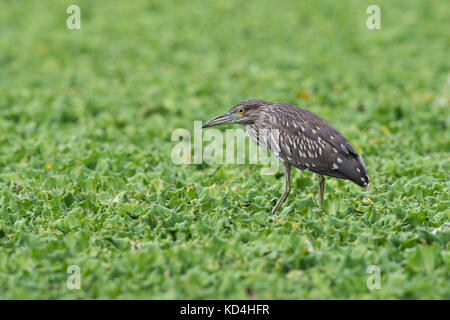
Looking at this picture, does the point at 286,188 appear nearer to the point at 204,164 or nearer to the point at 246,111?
the point at 246,111

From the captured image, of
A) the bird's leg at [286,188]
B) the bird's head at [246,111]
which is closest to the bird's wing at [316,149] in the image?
the bird's leg at [286,188]

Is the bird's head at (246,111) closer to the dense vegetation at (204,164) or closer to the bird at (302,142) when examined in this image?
the bird at (302,142)

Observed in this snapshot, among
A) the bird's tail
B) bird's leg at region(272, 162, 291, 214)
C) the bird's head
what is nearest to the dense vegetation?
bird's leg at region(272, 162, 291, 214)

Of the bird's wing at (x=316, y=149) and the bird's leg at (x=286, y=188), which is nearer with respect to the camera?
the bird's wing at (x=316, y=149)

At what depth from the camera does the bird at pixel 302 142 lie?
6.51m

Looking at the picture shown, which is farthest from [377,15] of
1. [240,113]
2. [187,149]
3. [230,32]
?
[240,113]

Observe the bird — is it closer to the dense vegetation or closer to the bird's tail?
the bird's tail

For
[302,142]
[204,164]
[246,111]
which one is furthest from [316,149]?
[204,164]

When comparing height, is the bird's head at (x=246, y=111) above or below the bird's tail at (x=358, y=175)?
above

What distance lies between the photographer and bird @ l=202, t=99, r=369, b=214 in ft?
21.4

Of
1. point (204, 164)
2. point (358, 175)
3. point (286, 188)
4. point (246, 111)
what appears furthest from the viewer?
point (204, 164)

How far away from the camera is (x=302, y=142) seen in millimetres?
6586

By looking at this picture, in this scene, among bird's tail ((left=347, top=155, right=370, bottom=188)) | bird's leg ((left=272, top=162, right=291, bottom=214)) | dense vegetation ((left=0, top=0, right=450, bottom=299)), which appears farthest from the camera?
bird's leg ((left=272, top=162, right=291, bottom=214))
